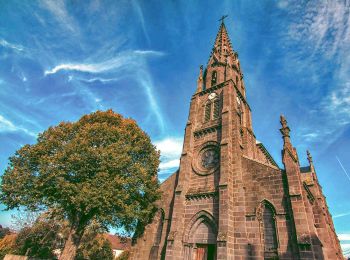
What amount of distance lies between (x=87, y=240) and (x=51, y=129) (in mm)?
19426

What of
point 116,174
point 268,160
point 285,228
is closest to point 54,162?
point 116,174

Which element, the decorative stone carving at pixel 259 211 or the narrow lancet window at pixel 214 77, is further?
the narrow lancet window at pixel 214 77

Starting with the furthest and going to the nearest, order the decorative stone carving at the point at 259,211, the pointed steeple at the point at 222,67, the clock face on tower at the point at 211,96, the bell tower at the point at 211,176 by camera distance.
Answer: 1. the pointed steeple at the point at 222,67
2. the clock face on tower at the point at 211,96
3. the bell tower at the point at 211,176
4. the decorative stone carving at the point at 259,211

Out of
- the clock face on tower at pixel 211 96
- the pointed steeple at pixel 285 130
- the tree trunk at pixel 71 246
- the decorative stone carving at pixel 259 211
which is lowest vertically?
the tree trunk at pixel 71 246

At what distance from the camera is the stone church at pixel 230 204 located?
14391 mm

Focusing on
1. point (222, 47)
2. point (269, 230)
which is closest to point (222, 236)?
point (269, 230)

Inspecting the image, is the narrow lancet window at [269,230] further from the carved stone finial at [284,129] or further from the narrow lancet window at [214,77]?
the narrow lancet window at [214,77]

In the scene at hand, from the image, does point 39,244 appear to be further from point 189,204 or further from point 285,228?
point 285,228

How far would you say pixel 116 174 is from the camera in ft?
58.2

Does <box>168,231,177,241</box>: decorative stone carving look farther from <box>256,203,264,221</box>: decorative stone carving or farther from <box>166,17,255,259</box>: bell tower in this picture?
<box>256,203,264,221</box>: decorative stone carving

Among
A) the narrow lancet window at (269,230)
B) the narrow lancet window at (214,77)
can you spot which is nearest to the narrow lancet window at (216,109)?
the narrow lancet window at (214,77)

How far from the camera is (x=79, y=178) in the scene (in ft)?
55.3

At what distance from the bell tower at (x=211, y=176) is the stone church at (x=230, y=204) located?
0.22 feet

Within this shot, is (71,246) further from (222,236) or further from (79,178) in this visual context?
(222,236)
